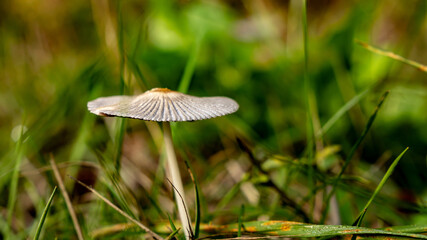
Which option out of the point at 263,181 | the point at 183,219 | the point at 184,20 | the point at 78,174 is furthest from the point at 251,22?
the point at 183,219

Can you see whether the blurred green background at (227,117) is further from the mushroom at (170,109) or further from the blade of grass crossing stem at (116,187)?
the mushroom at (170,109)

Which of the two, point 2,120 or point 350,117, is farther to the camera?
point 2,120

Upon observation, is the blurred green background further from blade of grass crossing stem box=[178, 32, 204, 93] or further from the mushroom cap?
the mushroom cap

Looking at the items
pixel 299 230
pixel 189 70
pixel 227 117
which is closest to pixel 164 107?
pixel 299 230

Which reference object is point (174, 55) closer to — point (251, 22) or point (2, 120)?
point (251, 22)

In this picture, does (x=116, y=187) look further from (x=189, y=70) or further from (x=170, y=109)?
(x=189, y=70)

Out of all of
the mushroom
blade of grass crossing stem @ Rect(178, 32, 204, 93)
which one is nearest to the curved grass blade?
the mushroom
